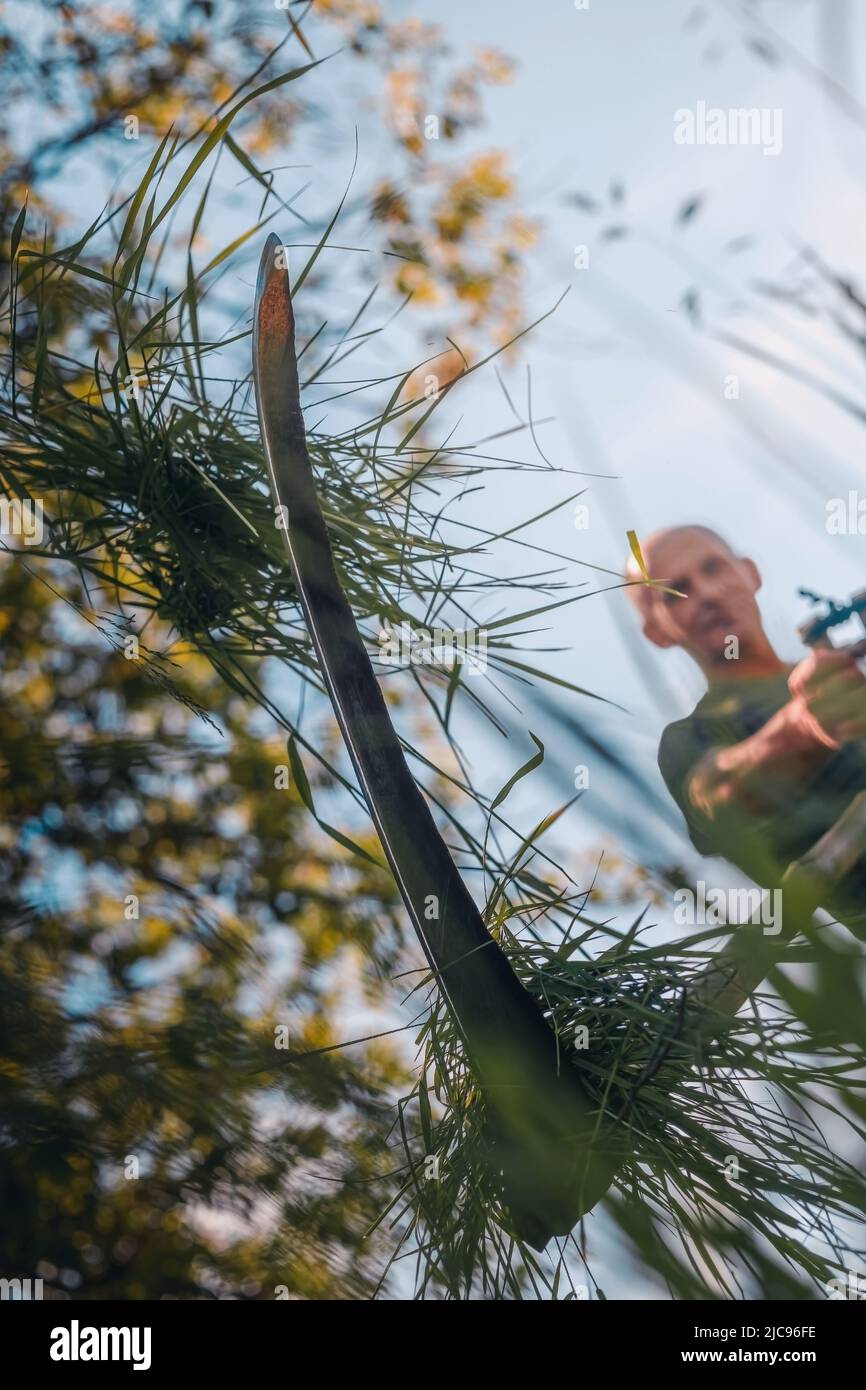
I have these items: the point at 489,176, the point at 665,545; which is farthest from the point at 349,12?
the point at 665,545

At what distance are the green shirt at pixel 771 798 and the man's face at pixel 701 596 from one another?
0.03 meters

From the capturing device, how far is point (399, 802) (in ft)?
0.56

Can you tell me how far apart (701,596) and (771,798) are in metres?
0.15

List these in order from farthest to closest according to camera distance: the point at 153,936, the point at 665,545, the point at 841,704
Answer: the point at 153,936 → the point at 665,545 → the point at 841,704

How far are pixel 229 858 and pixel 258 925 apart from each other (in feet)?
0.35

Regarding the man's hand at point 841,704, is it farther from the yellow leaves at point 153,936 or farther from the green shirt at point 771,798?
the yellow leaves at point 153,936

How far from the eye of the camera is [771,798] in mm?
81

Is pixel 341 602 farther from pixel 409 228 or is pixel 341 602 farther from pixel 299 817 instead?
pixel 409 228

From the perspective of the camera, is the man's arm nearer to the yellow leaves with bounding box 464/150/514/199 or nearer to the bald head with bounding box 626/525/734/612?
the bald head with bounding box 626/525/734/612

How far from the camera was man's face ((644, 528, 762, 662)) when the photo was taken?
7.1 inches

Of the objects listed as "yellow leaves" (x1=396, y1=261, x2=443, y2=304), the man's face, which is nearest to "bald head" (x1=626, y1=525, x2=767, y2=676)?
the man's face

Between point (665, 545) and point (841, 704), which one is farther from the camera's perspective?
point (665, 545)

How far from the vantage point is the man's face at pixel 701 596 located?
0.18 metres

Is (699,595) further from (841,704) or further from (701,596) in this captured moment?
(841,704)
